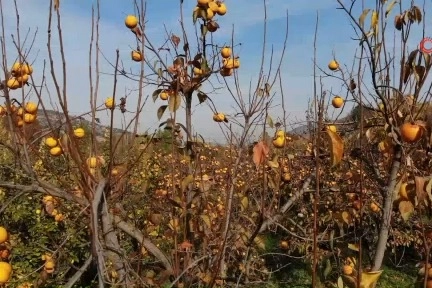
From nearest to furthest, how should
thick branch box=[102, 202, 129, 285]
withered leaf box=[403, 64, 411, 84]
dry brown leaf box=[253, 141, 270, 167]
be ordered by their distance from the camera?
thick branch box=[102, 202, 129, 285] < withered leaf box=[403, 64, 411, 84] < dry brown leaf box=[253, 141, 270, 167]

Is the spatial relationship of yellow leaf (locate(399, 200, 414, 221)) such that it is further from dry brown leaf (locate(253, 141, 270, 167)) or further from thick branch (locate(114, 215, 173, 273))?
thick branch (locate(114, 215, 173, 273))

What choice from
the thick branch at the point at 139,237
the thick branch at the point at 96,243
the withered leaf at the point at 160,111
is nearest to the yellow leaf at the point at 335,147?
the thick branch at the point at 96,243

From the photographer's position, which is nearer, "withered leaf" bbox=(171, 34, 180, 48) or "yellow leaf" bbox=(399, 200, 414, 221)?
"yellow leaf" bbox=(399, 200, 414, 221)

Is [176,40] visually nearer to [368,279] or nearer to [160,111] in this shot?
[160,111]

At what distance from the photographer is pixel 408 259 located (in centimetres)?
757

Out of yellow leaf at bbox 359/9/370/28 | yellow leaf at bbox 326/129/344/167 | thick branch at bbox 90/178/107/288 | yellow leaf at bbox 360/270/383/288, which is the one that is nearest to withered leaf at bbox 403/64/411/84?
yellow leaf at bbox 359/9/370/28

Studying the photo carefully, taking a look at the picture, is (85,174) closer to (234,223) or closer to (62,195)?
(62,195)

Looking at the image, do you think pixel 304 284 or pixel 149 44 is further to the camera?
pixel 304 284

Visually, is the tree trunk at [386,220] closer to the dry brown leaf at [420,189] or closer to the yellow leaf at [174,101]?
the dry brown leaf at [420,189]

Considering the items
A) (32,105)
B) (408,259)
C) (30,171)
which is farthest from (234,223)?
(408,259)

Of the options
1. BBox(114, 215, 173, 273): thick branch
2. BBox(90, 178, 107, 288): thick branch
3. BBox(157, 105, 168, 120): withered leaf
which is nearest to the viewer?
BBox(90, 178, 107, 288): thick branch

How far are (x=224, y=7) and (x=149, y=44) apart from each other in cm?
52

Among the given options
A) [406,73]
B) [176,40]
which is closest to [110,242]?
[406,73]

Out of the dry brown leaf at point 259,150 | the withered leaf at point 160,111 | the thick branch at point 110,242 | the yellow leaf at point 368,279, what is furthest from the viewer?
the withered leaf at point 160,111
